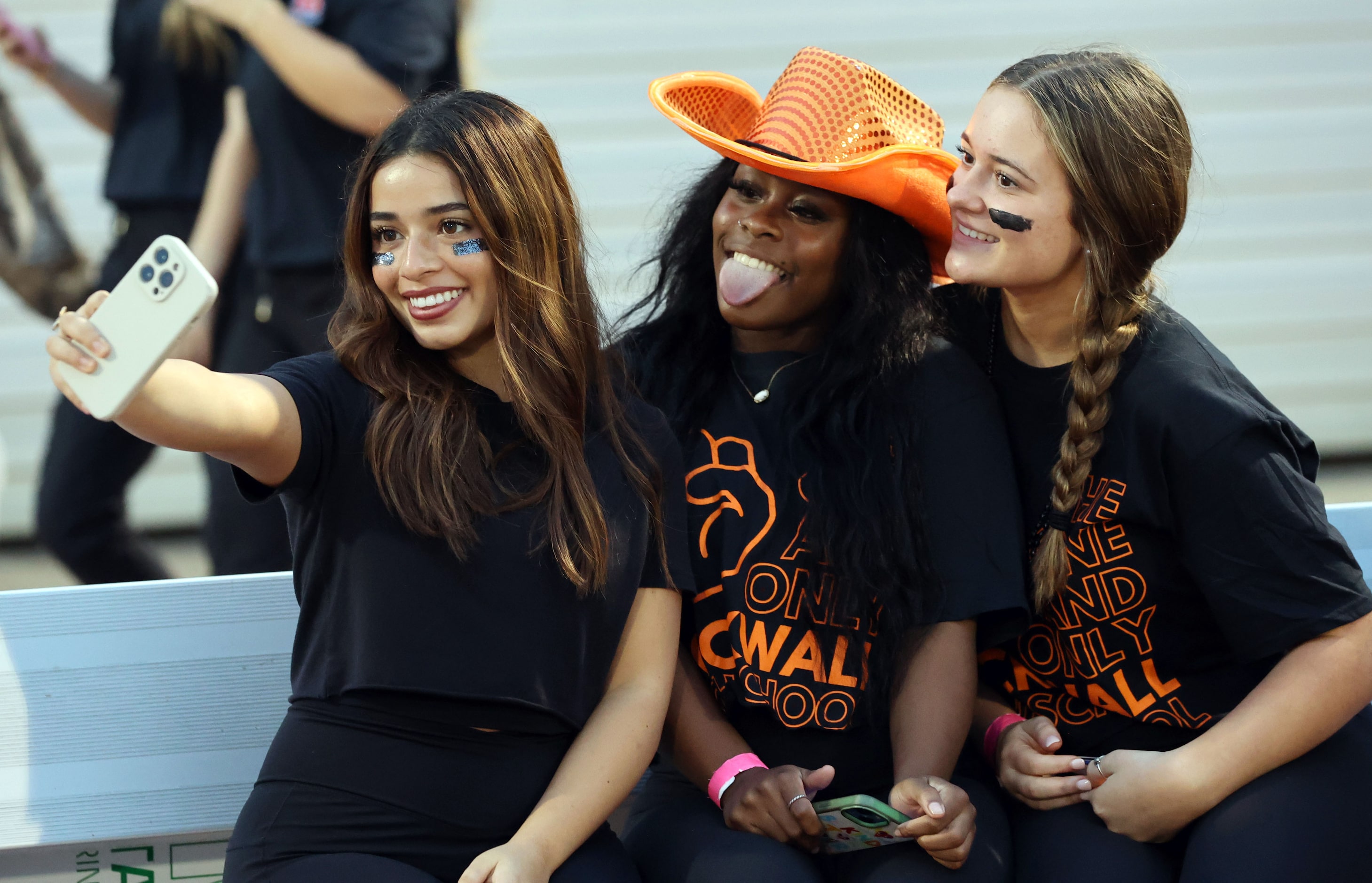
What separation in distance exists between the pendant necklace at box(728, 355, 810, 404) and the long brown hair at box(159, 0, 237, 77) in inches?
65.3

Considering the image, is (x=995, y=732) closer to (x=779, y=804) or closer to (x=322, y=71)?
(x=779, y=804)

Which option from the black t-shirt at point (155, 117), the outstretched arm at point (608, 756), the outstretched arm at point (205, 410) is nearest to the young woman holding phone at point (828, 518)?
the outstretched arm at point (608, 756)

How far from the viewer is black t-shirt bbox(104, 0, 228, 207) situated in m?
2.92

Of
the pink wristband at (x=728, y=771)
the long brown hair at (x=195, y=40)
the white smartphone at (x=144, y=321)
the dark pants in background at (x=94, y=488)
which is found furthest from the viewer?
the dark pants in background at (x=94, y=488)

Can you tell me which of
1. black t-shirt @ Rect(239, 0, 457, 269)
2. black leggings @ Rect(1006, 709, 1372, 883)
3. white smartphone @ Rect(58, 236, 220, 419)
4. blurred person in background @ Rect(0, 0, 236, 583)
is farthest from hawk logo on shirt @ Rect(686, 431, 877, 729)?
blurred person in background @ Rect(0, 0, 236, 583)

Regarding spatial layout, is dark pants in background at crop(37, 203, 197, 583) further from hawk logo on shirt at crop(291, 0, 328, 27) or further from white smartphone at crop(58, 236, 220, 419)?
white smartphone at crop(58, 236, 220, 419)

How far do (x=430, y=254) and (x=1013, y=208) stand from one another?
79 centimetres

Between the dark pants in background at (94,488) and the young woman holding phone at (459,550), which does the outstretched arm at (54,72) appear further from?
the young woman holding phone at (459,550)

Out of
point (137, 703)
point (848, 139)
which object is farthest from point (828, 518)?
point (137, 703)

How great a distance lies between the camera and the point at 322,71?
A: 2746mm

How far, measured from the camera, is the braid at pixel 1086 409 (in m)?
1.69

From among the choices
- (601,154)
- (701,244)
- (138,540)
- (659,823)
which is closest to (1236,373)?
(701,244)

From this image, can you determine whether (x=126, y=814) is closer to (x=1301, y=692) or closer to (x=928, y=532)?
(x=928, y=532)

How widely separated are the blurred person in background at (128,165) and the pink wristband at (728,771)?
189 cm
